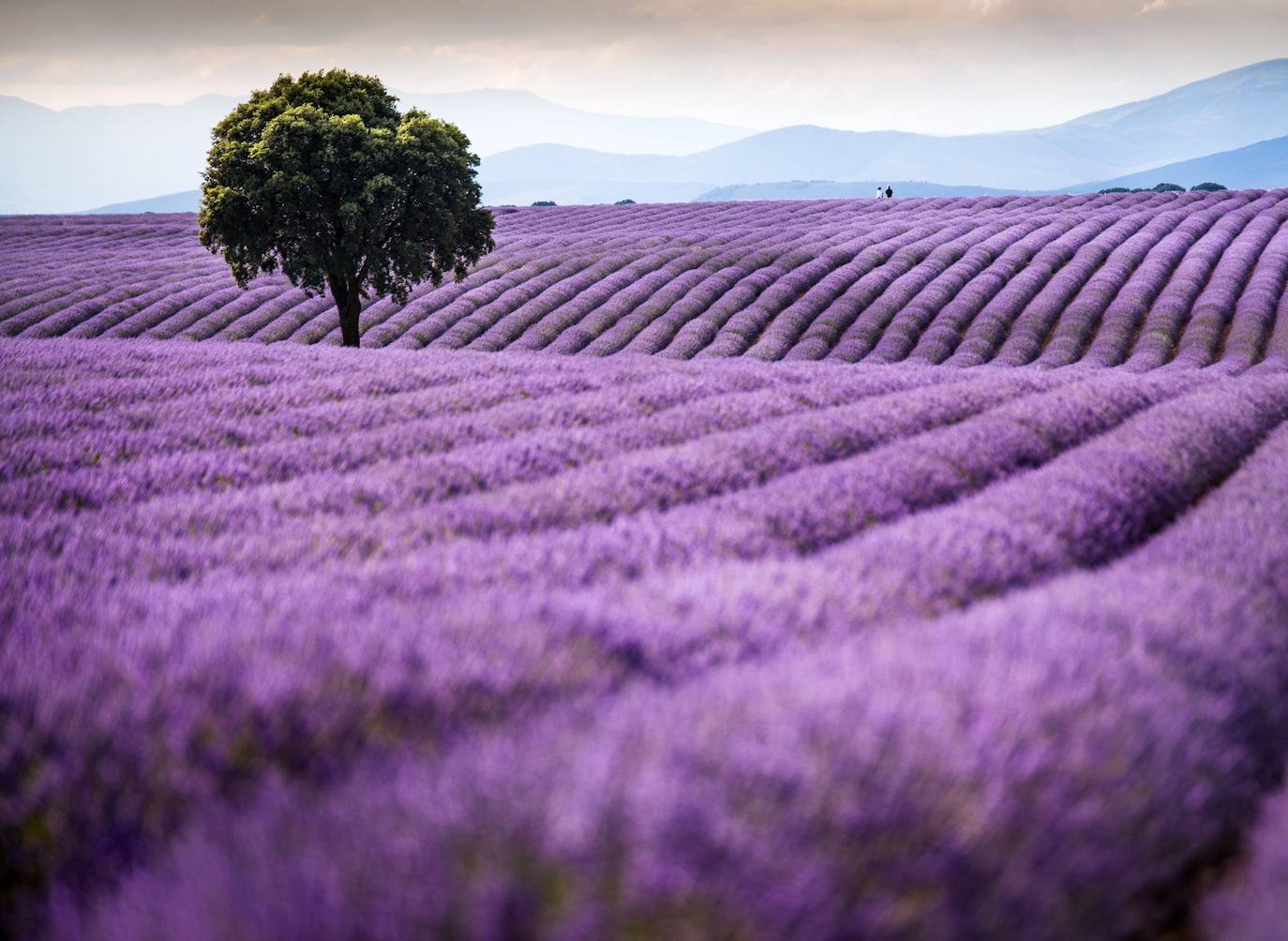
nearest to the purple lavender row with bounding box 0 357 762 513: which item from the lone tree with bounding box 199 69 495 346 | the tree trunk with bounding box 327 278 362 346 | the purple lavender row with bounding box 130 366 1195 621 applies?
the purple lavender row with bounding box 130 366 1195 621

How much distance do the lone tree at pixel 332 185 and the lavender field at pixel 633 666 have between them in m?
13.4

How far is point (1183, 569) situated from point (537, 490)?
9.33 ft

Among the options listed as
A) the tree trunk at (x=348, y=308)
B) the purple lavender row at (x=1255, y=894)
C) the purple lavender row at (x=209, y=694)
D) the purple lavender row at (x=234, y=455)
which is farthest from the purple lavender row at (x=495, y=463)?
the tree trunk at (x=348, y=308)

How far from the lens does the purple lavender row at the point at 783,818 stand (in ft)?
4.20

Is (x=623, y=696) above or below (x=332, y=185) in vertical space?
below

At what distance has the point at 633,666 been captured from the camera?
2.39 meters

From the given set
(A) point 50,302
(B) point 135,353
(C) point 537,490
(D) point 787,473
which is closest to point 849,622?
(C) point 537,490

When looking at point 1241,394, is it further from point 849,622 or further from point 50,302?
point 50,302

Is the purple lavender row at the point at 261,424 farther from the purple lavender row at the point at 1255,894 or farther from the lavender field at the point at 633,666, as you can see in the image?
the purple lavender row at the point at 1255,894

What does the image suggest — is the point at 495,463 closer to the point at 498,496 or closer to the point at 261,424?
the point at 498,496

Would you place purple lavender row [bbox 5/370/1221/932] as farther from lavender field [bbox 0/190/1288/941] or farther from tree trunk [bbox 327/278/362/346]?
tree trunk [bbox 327/278/362/346]

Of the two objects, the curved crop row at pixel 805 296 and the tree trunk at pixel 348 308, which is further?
the curved crop row at pixel 805 296

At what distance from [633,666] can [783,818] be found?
3.35ft

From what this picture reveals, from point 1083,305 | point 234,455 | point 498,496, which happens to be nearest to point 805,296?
point 1083,305
